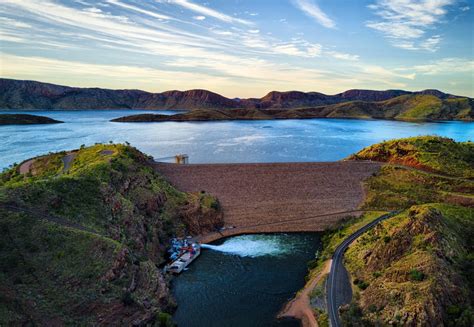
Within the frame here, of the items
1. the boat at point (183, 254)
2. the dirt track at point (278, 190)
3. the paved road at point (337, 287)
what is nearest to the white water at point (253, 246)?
the dirt track at point (278, 190)

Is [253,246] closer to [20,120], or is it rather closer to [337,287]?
[337,287]

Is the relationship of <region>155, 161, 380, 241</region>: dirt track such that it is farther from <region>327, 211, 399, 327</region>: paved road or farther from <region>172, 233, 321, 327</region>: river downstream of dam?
<region>327, 211, 399, 327</region>: paved road

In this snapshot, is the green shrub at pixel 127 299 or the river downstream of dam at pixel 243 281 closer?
the green shrub at pixel 127 299

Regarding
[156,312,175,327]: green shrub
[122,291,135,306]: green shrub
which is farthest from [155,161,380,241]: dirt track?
[122,291,135,306]: green shrub

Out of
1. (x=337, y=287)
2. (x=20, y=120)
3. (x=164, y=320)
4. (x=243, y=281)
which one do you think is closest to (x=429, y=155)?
(x=337, y=287)

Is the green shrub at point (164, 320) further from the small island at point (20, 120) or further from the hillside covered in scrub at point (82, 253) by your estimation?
the small island at point (20, 120)

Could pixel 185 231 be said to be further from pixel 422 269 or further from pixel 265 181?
pixel 422 269

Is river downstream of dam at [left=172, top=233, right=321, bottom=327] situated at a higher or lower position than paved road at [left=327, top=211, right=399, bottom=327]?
lower
